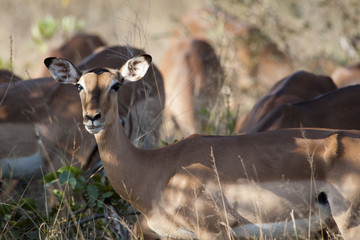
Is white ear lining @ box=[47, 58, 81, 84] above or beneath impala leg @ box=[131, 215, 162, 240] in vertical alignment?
above

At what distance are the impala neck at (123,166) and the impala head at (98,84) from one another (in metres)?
0.15

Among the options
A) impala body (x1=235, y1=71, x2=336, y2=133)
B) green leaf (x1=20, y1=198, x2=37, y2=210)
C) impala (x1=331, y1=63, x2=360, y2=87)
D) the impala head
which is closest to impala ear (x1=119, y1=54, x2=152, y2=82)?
the impala head

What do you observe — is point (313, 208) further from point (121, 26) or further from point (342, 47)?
point (121, 26)

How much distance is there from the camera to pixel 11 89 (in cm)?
640

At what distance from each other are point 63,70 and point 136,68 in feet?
1.91

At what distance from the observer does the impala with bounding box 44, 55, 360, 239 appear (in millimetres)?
4090

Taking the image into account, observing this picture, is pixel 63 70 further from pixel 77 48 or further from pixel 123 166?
pixel 77 48

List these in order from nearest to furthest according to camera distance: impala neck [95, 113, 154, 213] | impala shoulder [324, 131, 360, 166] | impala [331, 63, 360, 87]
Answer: impala shoulder [324, 131, 360, 166]
impala neck [95, 113, 154, 213]
impala [331, 63, 360, 87]

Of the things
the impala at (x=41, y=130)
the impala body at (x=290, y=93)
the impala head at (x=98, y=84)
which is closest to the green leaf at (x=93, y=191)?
the impala head at (x=98, y=84)

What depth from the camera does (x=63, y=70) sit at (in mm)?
4711

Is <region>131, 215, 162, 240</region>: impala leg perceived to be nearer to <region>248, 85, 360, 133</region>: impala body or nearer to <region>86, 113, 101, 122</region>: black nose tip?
<region>86, 113, 101, 122</region>: black nose tip

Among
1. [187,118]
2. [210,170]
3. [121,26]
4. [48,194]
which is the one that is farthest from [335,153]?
[121,26]

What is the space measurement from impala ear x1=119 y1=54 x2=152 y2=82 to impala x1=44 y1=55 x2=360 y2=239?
142mm

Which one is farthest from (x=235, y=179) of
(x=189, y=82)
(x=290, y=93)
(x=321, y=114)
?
(x=189, y=82)
